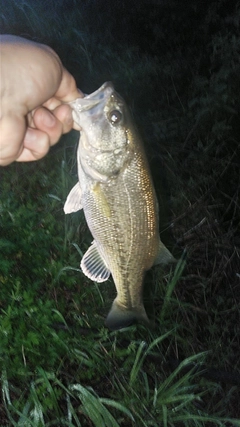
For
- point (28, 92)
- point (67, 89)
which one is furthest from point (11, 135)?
point (67, 89)

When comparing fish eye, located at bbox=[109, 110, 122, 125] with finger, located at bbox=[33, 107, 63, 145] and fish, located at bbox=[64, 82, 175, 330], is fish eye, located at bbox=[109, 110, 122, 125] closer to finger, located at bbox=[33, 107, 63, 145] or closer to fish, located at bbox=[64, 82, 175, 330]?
fish, located at bbox=[64, 82, 175, 330]

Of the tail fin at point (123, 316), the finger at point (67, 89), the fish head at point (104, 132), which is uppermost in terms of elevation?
the finger at point (67, 89)

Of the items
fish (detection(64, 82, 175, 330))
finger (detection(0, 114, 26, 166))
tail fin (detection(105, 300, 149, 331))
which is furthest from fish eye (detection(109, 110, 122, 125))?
tail fin (detection(105, 300, 149, 331))

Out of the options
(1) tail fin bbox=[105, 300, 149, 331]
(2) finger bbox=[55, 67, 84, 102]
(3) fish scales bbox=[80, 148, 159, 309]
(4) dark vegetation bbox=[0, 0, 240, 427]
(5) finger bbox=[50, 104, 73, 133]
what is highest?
(2) finger bbox=[55, 67, 84, 102]

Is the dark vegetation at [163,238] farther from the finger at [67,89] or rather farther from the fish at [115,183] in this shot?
the finger at [67,89]

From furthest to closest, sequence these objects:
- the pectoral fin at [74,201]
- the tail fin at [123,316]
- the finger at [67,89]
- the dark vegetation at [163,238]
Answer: the dark vegetation at [163,238], the tail fin at [123,316], the pectoral fin at [74,201], the finger at [67,89]

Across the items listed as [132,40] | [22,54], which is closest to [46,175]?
[22,54]

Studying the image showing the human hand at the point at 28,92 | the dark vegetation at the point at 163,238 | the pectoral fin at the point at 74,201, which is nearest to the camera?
the human hand at the point at 28,92

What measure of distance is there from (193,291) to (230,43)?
281cm

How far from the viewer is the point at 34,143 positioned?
A: 77.3 inches

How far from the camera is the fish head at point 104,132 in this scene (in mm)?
1969

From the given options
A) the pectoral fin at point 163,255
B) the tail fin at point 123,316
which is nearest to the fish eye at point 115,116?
the pectoral fin at point 163,255

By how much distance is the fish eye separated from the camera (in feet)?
6.52

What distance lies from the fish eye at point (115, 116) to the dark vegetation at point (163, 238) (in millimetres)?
1452
